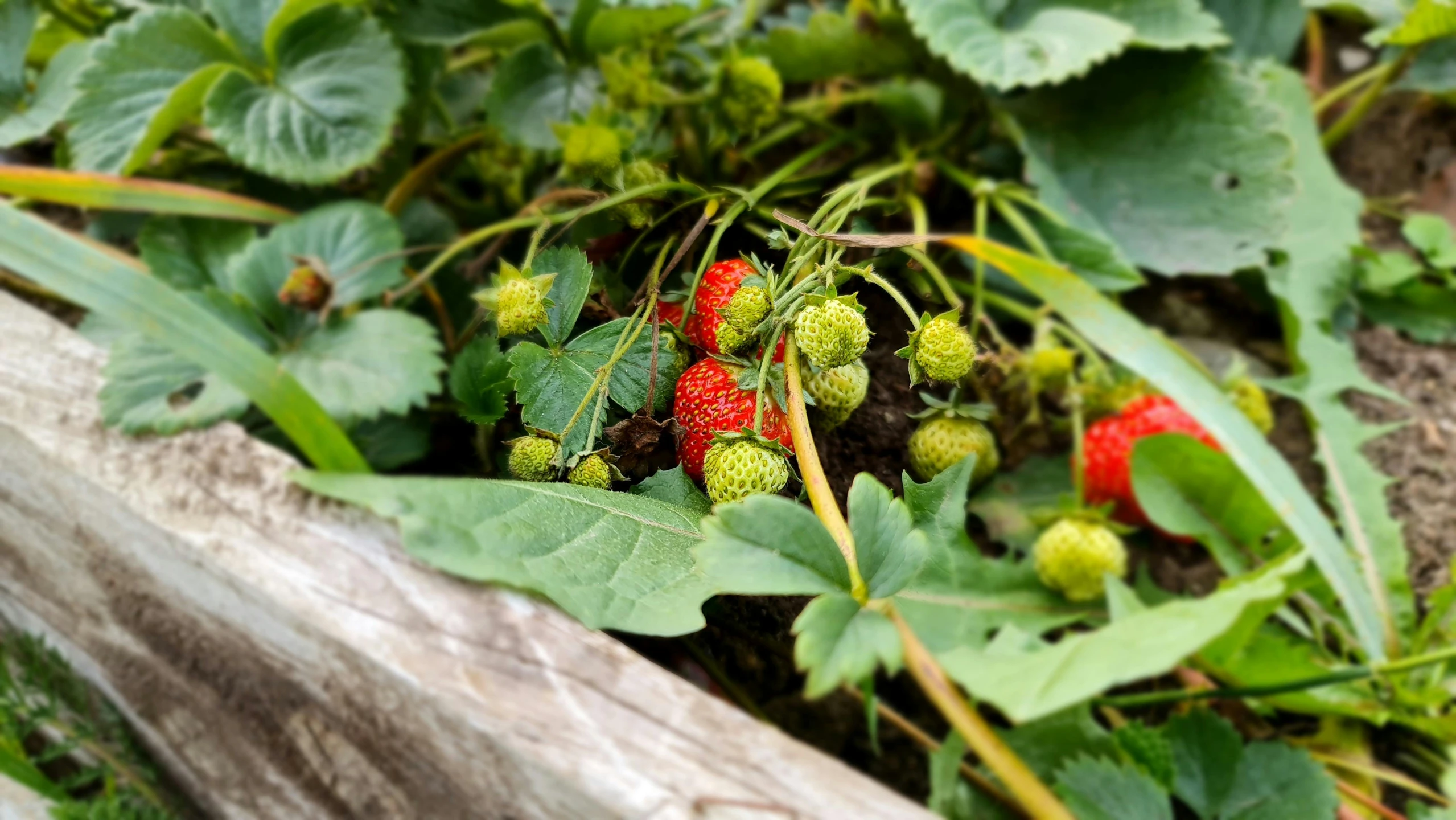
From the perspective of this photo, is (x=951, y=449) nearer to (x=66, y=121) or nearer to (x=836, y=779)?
(x=836, y=779)

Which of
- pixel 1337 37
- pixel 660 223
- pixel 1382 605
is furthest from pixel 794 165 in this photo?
pixel 1337 37

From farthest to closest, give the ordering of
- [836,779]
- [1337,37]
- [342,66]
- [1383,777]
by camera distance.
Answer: [1337,37] < [342,66] < [1383,777] < [836,779]

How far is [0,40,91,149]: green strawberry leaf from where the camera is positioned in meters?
0.88

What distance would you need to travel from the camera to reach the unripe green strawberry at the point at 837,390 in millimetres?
524

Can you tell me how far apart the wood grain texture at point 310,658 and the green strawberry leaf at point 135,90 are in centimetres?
17

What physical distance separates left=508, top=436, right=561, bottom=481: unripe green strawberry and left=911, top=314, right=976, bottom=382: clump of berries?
220mm

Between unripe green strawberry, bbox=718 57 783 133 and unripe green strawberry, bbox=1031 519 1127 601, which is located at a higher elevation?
unripe green strawberry, bbox=718 57 783 133

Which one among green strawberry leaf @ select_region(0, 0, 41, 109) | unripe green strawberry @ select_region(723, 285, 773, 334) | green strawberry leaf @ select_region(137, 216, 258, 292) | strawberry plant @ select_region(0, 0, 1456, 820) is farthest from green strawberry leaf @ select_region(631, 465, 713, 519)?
green strawberry leaf @ select_region(0, 0, 41, 109)

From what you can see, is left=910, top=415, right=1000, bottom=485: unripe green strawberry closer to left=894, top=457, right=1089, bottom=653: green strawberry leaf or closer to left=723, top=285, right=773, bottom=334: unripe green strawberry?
left=894, top=457, right=1089, bottom=653: green strawberry leaf

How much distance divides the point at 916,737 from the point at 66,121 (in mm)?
934

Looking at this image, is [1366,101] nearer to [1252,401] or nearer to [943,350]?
[1252,401]

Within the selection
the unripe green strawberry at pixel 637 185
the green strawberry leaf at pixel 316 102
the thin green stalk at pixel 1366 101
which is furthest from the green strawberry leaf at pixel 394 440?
the thin green stalk at pixel 1366 101

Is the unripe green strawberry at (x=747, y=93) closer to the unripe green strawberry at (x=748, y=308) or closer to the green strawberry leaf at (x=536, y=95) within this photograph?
the green strawberry leaf at (x=536, y=95)

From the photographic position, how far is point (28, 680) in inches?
33.0
